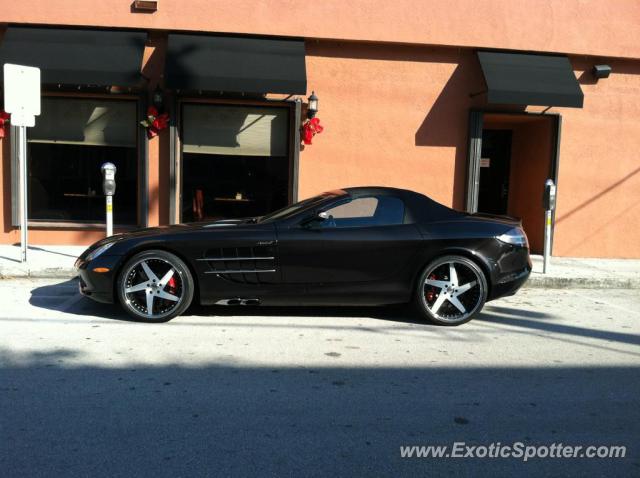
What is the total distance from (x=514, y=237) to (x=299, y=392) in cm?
327

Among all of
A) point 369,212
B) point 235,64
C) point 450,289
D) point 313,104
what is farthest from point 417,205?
point 235,64

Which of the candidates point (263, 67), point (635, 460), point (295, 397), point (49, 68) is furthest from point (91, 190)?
point (635, 460)

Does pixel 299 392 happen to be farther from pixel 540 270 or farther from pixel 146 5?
pixel 146 5

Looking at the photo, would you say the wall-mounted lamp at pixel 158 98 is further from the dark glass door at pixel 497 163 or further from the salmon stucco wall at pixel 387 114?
the dark glass door at pixel 497 163

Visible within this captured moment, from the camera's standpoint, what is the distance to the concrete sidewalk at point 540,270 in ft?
26.9

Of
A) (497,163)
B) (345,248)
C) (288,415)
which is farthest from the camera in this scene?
(497,163)

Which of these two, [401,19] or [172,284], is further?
[401,19]

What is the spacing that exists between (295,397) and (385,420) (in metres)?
0.66

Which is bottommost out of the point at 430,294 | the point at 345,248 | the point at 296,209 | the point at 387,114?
the point at 430,294

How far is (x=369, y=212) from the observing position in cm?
625

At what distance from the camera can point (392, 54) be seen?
10.6m

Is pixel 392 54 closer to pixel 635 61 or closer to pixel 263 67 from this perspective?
pixel 263 67

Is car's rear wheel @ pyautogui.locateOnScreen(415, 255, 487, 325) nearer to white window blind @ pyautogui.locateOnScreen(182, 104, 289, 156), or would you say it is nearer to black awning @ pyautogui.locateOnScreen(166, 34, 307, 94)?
black awning @ pyautogui.locateOnScreen(166, 34, 307, 94)

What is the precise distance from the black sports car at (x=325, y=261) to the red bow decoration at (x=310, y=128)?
13.9 feet
